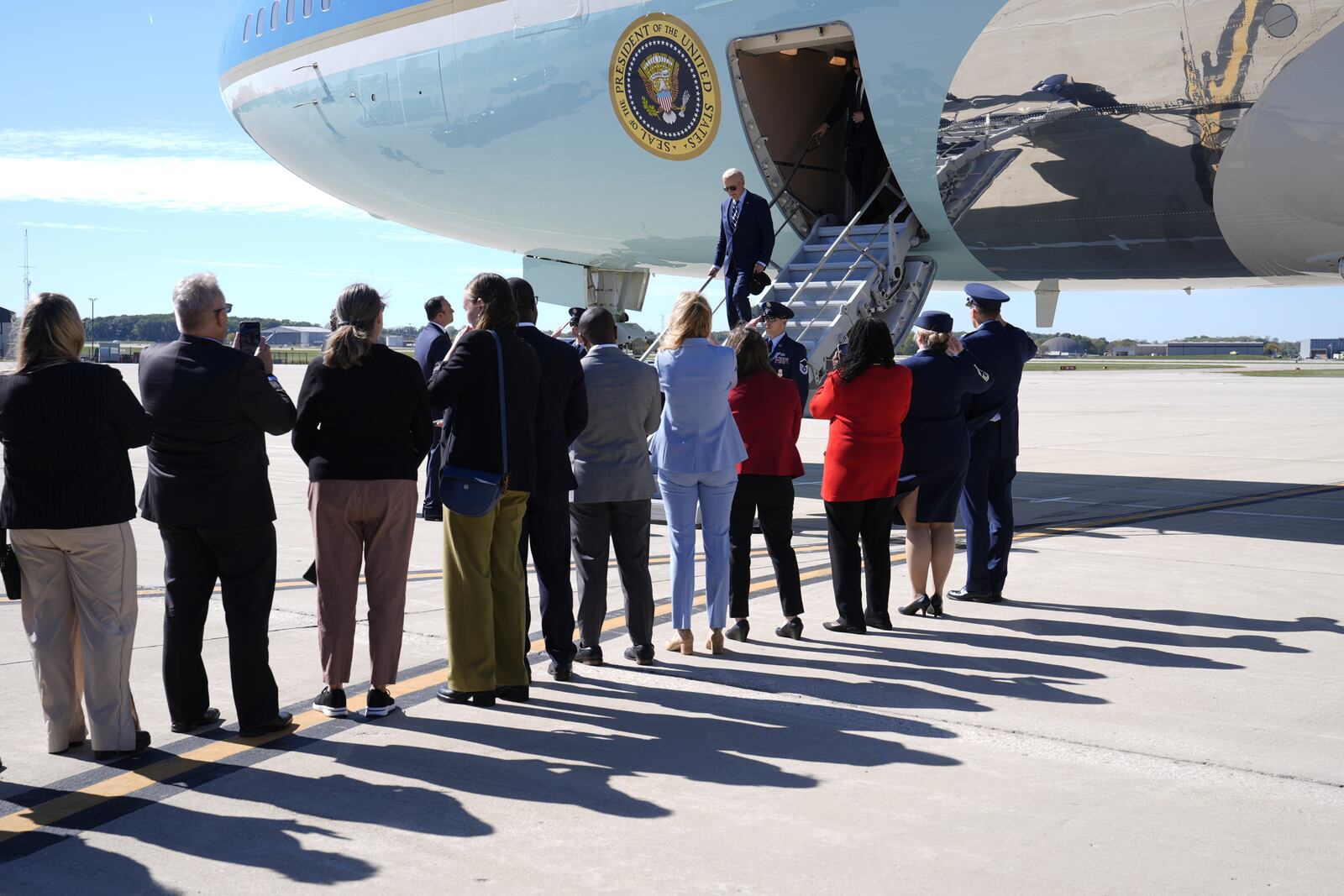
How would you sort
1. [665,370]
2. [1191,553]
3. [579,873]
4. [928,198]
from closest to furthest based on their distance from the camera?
[579,873] → [665,370] → [1191,553] → [928,198]

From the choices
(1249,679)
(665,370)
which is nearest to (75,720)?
(665,370)

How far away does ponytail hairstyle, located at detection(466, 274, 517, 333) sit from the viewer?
5.48 m

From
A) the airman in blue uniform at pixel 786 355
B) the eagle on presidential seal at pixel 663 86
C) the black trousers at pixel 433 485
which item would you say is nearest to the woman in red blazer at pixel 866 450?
the airman in blue uniform at pixel 786 355

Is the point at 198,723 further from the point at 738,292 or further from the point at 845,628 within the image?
the point at 738,292

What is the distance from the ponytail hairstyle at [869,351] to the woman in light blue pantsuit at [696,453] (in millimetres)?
781

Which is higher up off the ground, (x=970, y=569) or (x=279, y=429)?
(x=279, y=429)

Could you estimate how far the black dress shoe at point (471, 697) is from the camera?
17.7 feet

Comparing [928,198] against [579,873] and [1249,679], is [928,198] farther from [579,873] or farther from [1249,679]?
[579,873]

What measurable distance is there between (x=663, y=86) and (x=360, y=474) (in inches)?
303

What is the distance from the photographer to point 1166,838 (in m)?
3.81

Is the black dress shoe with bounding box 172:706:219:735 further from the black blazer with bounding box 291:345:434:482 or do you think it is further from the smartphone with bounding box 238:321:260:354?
the smartphone with bounding box 238:321:260:354

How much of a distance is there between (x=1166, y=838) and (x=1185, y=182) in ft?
22.9

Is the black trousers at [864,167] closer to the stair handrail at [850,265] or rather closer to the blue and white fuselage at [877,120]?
the stair handrail at [850,265]

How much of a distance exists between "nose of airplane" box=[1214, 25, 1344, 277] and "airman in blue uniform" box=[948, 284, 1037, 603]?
270cm
